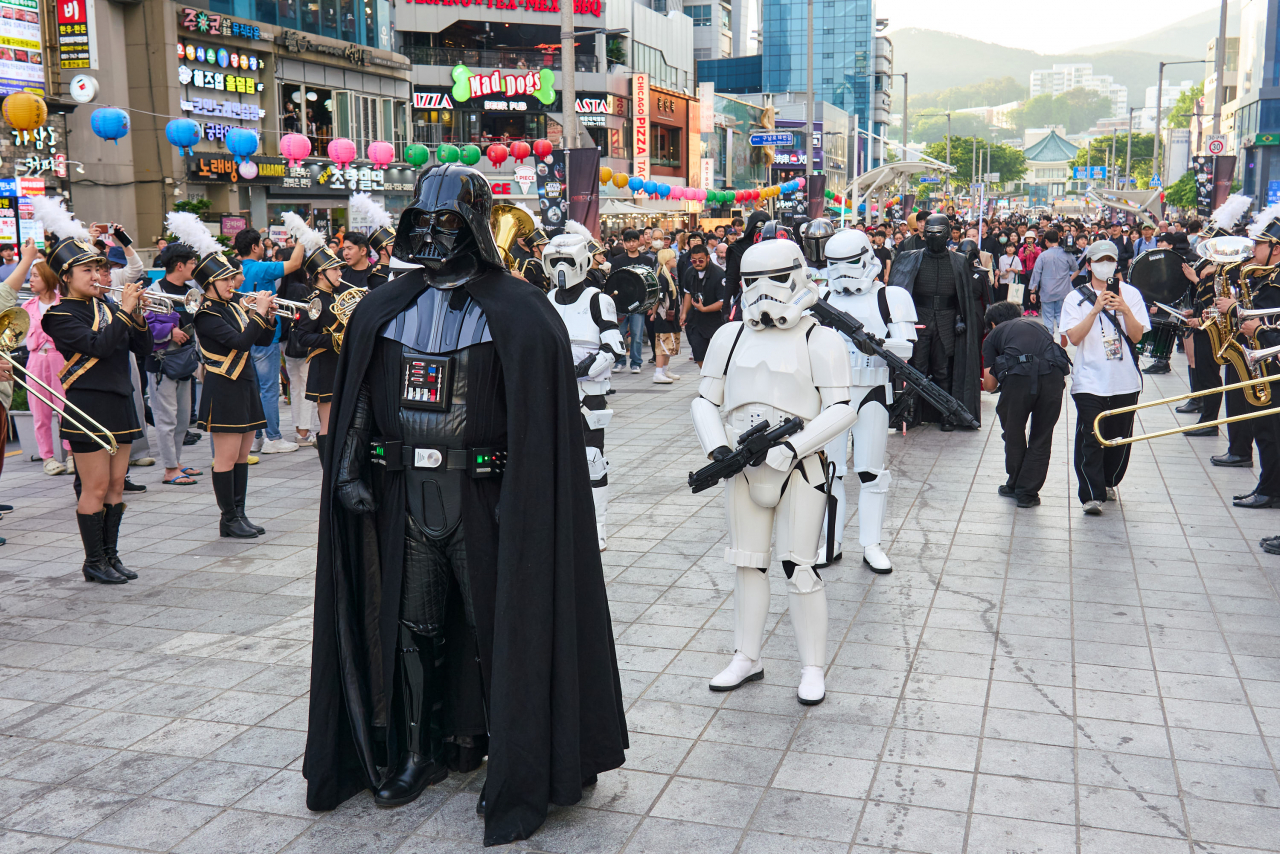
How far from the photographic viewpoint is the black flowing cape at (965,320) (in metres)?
10.8

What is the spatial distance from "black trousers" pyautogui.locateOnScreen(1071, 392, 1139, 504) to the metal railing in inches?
1672

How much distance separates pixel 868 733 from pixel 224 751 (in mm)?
2596

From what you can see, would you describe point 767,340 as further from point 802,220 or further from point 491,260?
point 802,220

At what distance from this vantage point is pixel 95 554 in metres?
6.69

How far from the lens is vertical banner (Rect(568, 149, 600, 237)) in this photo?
1603 cm

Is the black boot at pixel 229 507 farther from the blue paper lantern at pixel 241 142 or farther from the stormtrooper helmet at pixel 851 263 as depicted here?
the blue paper lantern at pixel 241 142

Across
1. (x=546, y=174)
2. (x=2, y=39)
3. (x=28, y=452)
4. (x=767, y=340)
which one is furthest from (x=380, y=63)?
(x=767, y=340)

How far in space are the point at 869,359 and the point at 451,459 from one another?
3.73 m

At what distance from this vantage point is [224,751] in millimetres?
4387

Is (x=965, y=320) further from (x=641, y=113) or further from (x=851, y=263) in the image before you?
(x=641, y=113)

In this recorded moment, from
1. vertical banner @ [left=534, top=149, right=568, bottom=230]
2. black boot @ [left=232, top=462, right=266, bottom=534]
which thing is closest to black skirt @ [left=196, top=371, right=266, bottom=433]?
black boot @ [left=232, top=462, right=266, bottom=534]

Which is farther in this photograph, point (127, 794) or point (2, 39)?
point (2, 39)

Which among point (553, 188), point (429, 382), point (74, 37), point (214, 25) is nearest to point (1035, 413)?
point (429, 382)

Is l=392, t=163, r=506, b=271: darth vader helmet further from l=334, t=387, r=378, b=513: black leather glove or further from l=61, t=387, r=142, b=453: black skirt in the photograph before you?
l=61, t=387, r=142, b=453: black skirt
